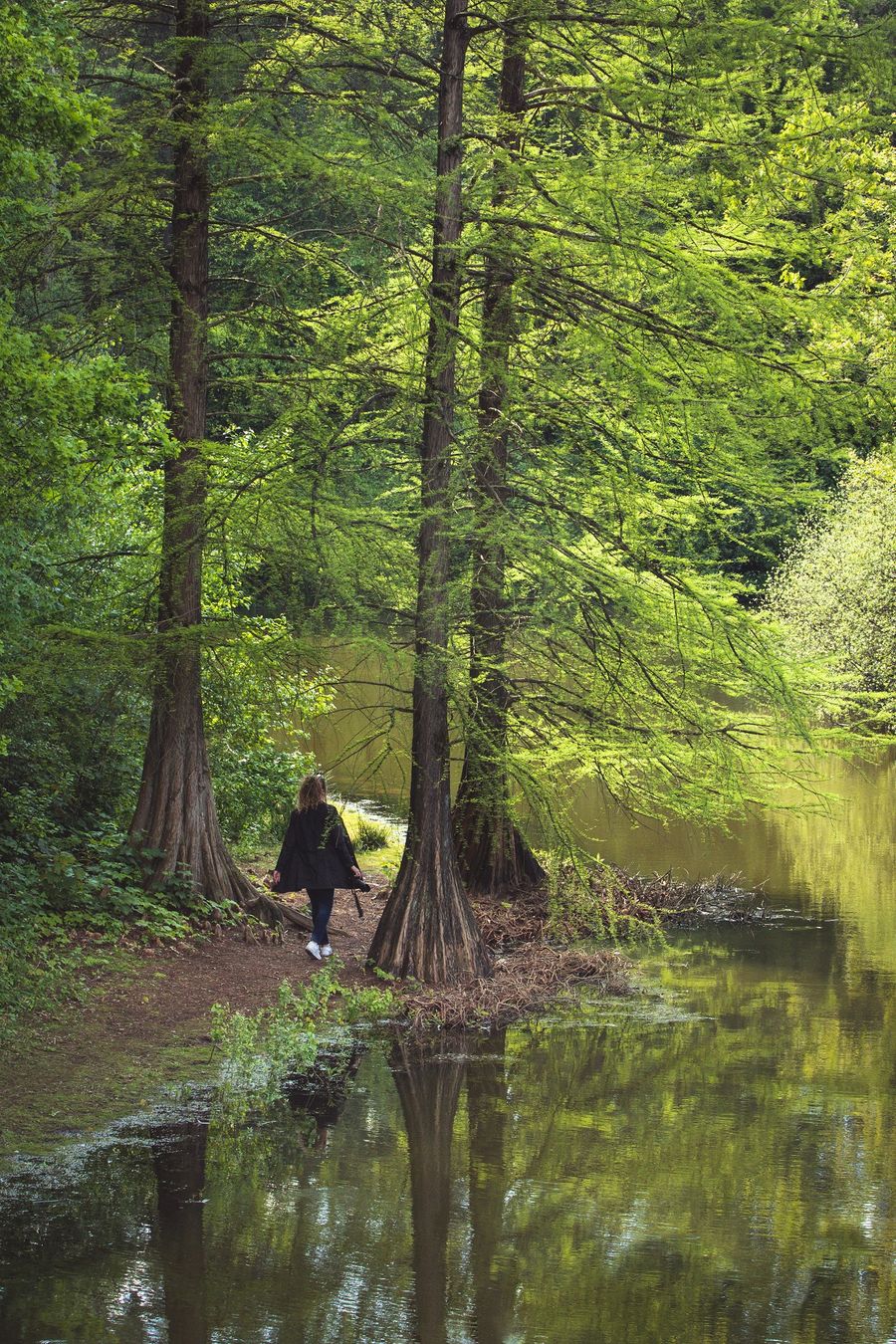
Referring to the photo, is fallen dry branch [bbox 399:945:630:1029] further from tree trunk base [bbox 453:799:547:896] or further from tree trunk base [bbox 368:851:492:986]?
tree trunk base [bbox 453:799:547:896]

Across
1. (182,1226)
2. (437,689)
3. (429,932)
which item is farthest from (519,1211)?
(437,689)

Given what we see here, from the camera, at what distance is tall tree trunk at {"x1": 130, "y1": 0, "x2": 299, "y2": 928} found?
36.3 feet

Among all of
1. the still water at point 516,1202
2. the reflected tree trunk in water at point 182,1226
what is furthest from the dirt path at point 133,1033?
the reflected tree trunk in water at point 182,1226

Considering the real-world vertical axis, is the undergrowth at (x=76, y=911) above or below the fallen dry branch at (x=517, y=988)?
above

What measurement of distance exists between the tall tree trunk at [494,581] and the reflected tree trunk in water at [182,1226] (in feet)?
13.5

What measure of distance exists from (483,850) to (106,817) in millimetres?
3449

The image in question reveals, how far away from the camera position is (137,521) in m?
14.5

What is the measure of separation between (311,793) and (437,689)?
134cm

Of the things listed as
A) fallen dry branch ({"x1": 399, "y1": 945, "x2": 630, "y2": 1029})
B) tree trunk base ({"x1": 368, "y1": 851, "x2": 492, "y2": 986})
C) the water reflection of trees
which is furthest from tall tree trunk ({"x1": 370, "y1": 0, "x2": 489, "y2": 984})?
the water reflection of trees

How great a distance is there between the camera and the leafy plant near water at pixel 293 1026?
8.48 meters

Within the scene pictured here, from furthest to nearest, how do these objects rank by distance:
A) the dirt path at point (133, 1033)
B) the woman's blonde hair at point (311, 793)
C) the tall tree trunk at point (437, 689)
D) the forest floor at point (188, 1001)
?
the woman's blonde hair at point (311, 793) → the tall tree trunk at point (437, 689) → the forest floor at point (188, 1001) → the dirt path at point (133, 1033)

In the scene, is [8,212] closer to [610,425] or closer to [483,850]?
[610,425]

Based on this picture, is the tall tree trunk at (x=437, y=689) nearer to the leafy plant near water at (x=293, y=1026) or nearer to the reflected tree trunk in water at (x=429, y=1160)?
the leafy plant near water at (x=293, y=1026)

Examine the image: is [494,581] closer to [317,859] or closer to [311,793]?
[311,793]
